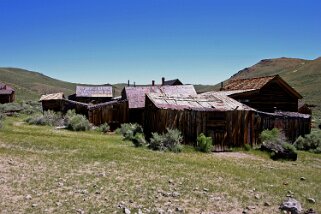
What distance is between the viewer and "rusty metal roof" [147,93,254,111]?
1936 cm

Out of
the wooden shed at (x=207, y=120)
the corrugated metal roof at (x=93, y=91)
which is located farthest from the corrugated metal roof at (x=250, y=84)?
the corrugated metal roof at (x=93, y=91)

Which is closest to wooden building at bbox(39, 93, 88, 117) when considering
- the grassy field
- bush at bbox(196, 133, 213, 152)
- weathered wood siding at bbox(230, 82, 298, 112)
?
weathered wood siding at bbox(230, 82, 298, 112)

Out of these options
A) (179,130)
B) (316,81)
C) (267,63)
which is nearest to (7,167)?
(179,130)

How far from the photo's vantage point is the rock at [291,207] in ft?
28.7

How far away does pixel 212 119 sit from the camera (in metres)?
19.5

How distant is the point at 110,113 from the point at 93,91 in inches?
909

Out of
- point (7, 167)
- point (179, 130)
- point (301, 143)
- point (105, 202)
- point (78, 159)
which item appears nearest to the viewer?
point (105, 202)

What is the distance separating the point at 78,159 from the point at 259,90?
670 inches

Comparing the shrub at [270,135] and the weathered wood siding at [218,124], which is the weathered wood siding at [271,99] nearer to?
the weathered wood siding at [218,124]

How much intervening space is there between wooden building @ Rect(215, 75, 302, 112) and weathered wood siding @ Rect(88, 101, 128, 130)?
8174 millimetres

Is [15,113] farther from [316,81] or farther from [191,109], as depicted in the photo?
[316,81]

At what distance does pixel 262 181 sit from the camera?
1176cm

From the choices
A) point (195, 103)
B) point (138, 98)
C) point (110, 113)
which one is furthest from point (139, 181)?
point (138, 98)

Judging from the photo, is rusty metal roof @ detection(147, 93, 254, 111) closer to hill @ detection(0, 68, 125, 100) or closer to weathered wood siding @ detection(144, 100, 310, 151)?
weathered wood siding @ detection(144, 100, 310, 151)
